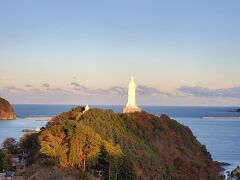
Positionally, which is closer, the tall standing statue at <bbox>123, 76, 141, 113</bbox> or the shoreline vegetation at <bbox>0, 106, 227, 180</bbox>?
the shoreline vegetation at <bbox>0, 106, 227, 180</bbox>

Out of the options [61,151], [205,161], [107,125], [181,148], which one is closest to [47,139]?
[61,151]

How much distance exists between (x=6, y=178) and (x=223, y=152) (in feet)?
153

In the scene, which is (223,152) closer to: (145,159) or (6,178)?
(145,159)

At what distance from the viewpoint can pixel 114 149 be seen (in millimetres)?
34906

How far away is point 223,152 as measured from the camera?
67812 millimetres

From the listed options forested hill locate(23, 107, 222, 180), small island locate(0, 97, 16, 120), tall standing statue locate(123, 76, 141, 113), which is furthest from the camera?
small island locate(0, 97, 16, 120)

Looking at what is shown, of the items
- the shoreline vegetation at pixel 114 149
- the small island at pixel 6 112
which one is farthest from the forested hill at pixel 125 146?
the small island at pixel 6 112

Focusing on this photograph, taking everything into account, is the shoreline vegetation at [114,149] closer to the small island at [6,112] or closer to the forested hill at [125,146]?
the forested hill at [125,146]

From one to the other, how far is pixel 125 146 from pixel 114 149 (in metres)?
5.34

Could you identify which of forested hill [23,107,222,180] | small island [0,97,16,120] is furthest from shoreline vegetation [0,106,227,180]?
small island [0,97,16,120]

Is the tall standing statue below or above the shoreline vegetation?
above

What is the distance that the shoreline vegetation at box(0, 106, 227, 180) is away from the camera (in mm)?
31609

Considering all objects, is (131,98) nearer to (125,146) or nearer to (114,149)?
(125,146)

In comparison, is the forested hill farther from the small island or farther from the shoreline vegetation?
the small island
